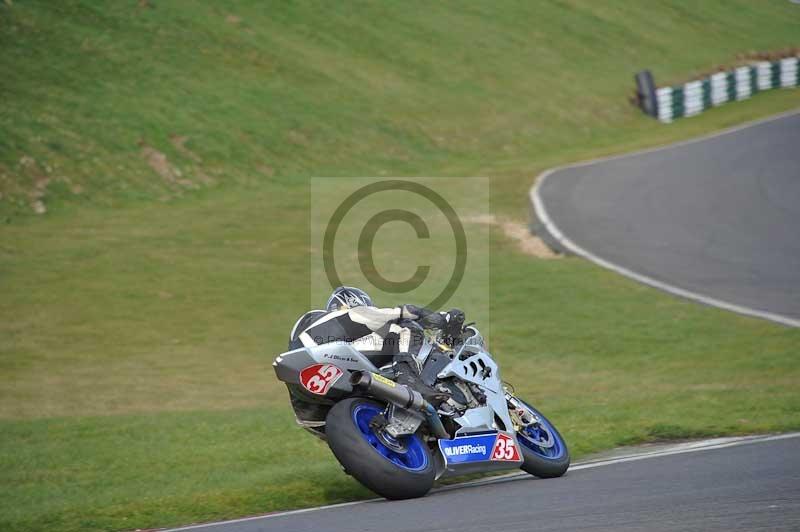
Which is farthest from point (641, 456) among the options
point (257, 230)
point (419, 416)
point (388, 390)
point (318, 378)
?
point (257, 230)

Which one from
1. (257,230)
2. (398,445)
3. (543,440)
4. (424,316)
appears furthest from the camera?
(257,230)

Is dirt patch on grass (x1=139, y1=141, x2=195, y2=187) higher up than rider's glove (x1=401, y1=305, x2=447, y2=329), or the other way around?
rider's glove (x1=401, y1=305, x2=447, y2=329)

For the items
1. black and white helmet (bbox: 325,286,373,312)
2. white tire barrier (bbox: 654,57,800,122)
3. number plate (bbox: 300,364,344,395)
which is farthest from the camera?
white tire barrier (bbox: 654,57,800,122)

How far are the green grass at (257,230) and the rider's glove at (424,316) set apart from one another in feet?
5.27

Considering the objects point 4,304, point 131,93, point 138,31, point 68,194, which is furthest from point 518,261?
point 138,31

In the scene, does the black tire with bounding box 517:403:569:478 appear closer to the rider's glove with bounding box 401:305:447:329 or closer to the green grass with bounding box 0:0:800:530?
the rider's glove with bounding box 401:305:447:329

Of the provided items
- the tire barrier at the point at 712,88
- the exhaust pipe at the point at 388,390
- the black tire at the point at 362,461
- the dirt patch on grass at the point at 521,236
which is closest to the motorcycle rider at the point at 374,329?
the exhaust pipe at the point at 388,390

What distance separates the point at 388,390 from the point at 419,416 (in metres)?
0.40

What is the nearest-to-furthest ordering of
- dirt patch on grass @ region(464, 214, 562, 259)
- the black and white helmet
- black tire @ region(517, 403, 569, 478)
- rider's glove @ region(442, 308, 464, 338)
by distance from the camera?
the black and white helmet, rider's glove @ region(442, 308, 464, 338), black tire @ region(517, 403, 569, 478), dirt patch on grass @ region(464, 214, 562, 259)

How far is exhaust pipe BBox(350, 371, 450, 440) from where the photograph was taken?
24.9 feet

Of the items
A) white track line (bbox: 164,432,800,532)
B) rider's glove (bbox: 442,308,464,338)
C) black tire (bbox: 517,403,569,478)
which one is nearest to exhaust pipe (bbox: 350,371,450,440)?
rider's glove (bbox: 442,308,464,338)

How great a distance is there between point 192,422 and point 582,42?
131ft

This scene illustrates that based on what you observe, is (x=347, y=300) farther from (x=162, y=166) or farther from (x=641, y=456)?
(x=162, y=166)

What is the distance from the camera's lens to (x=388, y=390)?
763 centimetres
